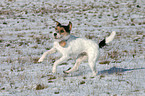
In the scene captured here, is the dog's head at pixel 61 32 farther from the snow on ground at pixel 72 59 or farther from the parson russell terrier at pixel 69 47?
the snow on ground at pixel 72 59

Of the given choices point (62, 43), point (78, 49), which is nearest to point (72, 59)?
point (78, 49)

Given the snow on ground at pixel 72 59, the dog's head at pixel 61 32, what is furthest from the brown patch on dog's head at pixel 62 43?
the snow on ground at pixel 72 59

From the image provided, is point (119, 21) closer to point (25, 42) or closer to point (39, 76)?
point (25, 42)

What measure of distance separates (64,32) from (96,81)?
149 cm

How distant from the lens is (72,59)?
1009cm

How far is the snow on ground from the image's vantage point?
6275 millimetres

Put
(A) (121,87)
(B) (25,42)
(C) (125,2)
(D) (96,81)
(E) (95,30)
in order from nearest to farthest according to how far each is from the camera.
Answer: (A) (121,87) < (D) (96,81) < (B) (25,42) < (E) (95,30) < (C) (125,2)

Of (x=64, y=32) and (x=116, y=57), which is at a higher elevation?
(x=64, y=32)

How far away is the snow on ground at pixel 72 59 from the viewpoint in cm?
628

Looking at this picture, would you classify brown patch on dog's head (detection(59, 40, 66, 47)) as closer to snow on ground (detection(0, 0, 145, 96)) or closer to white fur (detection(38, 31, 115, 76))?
white fur (detection(38, 31, 115, 76))

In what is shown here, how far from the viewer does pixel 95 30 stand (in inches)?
669

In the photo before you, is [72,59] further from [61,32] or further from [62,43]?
[61,32]

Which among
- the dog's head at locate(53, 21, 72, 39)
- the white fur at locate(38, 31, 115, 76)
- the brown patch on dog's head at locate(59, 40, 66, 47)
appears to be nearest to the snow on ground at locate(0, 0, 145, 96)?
the white fur at locate(38, 31, 115, 76)

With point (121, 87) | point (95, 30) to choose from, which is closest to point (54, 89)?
point (121, 87)
